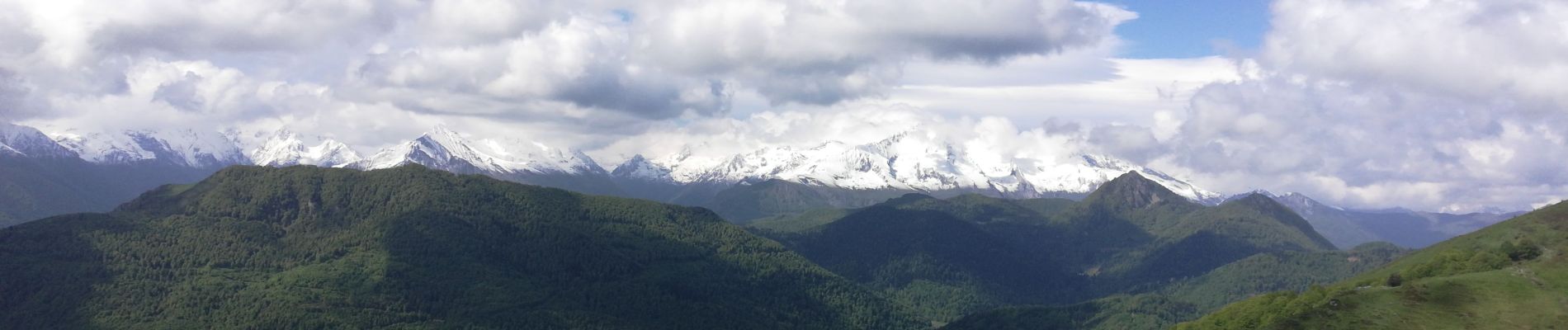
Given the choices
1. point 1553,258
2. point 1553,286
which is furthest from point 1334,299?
point 1553,258

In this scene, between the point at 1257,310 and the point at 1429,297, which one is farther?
the point at 1257,310

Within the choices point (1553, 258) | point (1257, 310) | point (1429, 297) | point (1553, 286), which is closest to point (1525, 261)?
point (1553, 258)

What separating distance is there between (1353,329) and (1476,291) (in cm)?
2366

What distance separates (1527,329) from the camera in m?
164

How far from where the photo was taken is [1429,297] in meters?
179

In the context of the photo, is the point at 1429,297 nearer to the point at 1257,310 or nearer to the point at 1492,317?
the point at 1492,317

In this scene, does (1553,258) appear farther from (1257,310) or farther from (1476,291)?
(1257,310)

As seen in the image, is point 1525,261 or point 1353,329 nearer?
point 1353,329

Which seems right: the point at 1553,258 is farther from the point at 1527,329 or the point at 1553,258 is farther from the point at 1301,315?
the point at 1301,315

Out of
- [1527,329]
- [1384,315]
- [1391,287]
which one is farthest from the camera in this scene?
[1391,287]

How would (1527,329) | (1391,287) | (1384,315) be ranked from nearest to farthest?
(1527,329) < (1384,315) < (1391,287)

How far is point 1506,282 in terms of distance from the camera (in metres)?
182

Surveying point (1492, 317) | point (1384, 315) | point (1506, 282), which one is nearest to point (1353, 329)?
point (1384, 315)

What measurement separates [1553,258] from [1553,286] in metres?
19.8
